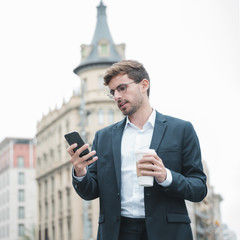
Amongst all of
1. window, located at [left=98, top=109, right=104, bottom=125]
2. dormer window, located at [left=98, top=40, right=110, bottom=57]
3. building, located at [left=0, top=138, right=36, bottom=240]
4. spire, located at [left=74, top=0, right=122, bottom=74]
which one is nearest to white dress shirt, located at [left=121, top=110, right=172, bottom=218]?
window, located at [left=98, top=109, right=104, bottom=125]

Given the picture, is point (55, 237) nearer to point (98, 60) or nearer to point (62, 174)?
point (62, 174)

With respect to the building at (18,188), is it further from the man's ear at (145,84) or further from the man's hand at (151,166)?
the man's hand at (151,166)

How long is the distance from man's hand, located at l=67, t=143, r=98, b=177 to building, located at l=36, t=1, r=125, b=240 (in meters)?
43.6

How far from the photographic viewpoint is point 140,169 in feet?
10.1

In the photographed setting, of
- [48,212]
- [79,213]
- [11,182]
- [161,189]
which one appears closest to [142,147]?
[161,189]

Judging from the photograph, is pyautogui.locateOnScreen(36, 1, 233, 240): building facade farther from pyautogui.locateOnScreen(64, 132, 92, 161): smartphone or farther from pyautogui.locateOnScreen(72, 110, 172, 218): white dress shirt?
pyautogui.locateOnScreen(64, 132, 92, 161): smartphone

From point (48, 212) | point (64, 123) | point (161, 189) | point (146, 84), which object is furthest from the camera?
point (48, 212)

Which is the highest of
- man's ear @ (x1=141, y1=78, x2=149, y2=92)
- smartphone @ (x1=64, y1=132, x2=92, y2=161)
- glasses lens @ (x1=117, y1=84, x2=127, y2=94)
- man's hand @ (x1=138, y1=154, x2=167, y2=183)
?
man's ear @ (x1=141, y1=78, x2=149, y2=92)

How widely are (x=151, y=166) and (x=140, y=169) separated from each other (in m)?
0.07

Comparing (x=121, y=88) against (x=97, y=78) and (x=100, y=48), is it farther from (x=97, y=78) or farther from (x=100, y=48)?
(x=100, y=48)

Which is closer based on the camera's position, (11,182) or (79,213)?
(79,213)

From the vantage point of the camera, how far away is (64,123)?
185 feet

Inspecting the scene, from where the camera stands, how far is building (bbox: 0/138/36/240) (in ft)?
Result: 297

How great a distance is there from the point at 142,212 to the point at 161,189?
7.0 inches
